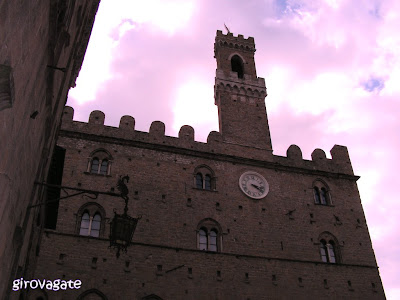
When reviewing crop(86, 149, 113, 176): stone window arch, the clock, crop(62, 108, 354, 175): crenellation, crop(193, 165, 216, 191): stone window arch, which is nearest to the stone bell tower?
crop(62, 108, 354, 175): crenellation

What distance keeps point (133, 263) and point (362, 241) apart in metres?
8.32

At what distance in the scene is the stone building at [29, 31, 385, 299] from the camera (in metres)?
13.2

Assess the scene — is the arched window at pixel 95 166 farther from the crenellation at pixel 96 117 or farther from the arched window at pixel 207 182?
the arched window at pixel 207 182

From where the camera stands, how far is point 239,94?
1898 cm

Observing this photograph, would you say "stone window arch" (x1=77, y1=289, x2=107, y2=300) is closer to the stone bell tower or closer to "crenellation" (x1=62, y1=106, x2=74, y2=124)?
"crenellation" (x1=62, y1=106, x2=74, y2=124)

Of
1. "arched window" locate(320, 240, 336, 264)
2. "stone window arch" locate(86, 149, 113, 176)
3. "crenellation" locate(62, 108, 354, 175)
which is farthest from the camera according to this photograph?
"crenellation" locate(62, 108, 354, 175)

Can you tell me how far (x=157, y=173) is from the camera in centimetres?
1551

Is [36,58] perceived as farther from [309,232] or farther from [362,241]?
[362,241]

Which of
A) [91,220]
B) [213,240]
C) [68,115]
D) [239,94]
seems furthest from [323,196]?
[68,115]

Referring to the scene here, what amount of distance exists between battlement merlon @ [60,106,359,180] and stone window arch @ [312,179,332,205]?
485 mm

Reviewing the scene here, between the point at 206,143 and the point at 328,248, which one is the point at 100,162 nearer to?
the point at 206,143

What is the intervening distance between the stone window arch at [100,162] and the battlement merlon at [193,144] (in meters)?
0.51

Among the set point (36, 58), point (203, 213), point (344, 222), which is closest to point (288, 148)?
point (344, 222)

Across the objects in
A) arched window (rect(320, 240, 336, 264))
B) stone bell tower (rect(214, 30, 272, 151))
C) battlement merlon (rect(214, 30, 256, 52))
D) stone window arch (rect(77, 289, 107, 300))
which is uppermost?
battlement merlon (rect(214, 30, 256, 52))
